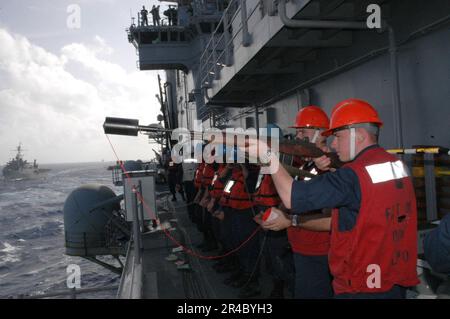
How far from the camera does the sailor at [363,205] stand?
1.84 m

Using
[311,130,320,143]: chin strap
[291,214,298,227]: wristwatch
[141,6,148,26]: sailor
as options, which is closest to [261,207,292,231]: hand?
[291,214,298,227]: wristwatch

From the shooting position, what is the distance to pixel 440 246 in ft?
5.75

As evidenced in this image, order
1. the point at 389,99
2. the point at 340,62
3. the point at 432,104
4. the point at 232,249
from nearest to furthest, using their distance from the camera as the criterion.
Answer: the point at 432,104
the point at 389,99
the point at 232,249
the point at 340,62

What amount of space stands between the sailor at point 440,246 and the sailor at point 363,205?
0.17 meters

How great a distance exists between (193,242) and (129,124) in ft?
18.2

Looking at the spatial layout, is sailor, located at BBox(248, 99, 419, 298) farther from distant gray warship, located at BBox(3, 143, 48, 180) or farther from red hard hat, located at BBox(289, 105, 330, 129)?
distant gray warship, located at BBox(3, 143, 48, 180)

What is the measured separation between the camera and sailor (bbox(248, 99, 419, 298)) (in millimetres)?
1837

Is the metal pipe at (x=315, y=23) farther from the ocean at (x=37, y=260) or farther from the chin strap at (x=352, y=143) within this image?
the ocean at (x=37, y=260)

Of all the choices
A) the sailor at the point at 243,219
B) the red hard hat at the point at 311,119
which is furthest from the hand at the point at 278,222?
the sailor at the point at 243,219

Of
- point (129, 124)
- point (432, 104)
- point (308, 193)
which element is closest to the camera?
point (308, 193)

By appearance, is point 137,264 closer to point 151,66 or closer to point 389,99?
point 389,99

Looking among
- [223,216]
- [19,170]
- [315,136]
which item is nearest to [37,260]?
[223,216]
